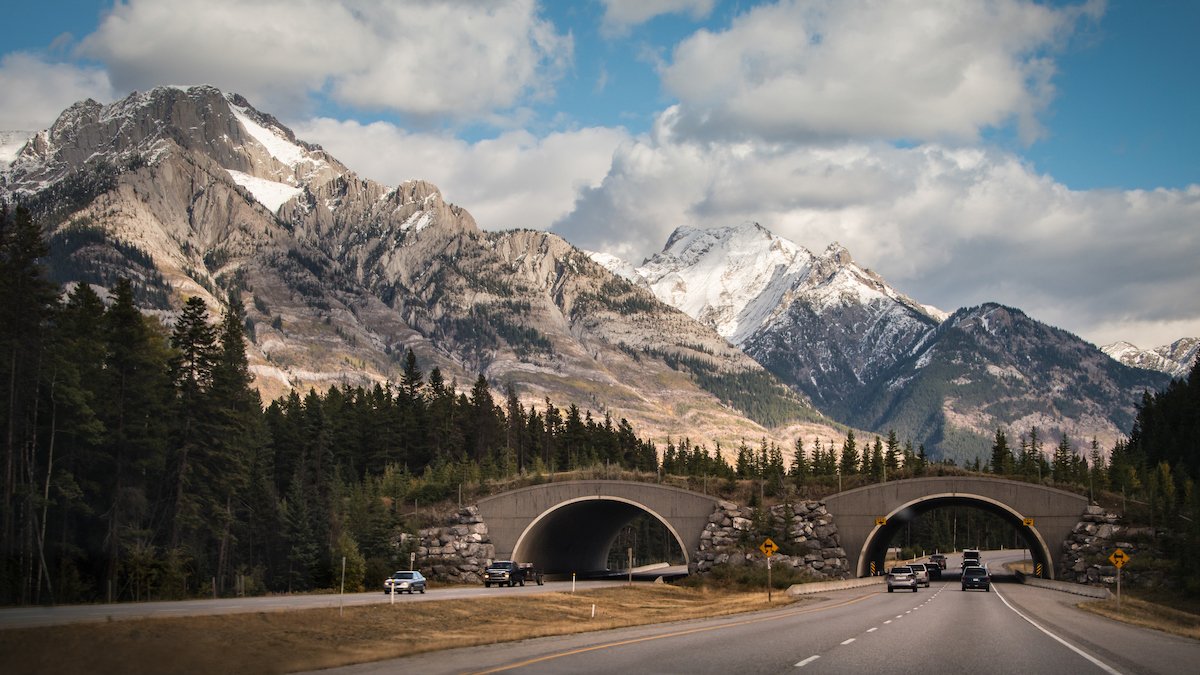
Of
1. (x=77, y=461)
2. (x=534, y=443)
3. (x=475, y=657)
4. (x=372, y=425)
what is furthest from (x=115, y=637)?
(x=534, y=443)

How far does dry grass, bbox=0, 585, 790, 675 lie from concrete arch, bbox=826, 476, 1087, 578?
42.5 m

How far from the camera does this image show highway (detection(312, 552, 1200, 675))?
2303 cm

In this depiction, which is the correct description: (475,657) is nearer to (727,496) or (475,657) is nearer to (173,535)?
(173,535)

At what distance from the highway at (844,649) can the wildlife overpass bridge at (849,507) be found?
4598cm

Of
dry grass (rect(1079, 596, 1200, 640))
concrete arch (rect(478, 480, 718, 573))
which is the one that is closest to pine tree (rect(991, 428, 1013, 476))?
concrete arch (rect(478, 480, 718, 573))

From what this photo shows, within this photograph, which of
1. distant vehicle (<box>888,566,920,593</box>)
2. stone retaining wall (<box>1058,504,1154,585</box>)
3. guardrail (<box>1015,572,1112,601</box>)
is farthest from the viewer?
stone retaining wall (<box>1058,504,1154,585</box>)

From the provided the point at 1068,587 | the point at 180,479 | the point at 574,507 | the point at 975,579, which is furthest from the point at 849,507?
the point at 180,479

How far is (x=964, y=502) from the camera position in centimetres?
9112

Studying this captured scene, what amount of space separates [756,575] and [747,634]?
4879 cm

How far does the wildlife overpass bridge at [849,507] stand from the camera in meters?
85.6

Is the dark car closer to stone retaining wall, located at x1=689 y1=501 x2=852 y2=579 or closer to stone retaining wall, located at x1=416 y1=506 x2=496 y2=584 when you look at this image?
stone retaining wall, located at x1=689 y1=501 x2=852 y2=579

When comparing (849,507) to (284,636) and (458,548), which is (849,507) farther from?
(284,636)

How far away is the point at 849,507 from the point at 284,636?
65.6 m

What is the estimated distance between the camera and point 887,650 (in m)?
26.9
